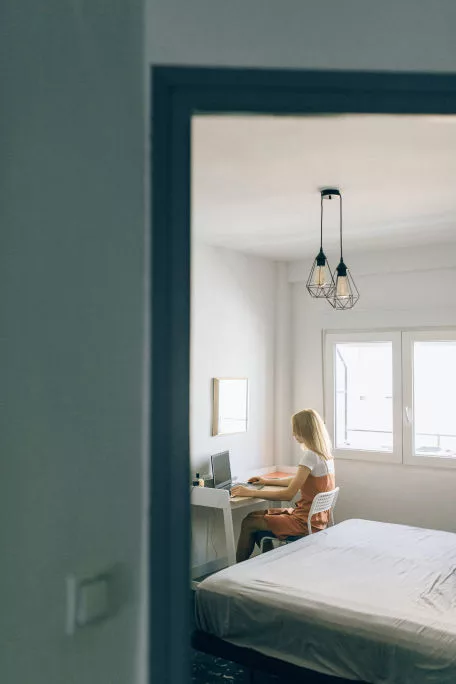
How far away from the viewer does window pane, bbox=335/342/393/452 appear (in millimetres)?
5555

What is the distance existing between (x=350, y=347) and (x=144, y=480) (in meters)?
4.77

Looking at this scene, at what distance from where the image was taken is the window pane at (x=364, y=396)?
18.2 ft

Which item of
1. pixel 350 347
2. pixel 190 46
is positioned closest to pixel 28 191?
pixel 190 46

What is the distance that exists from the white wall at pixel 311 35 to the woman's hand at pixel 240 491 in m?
3.76

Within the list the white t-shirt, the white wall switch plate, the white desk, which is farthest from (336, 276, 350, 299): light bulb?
the white wall switch plate

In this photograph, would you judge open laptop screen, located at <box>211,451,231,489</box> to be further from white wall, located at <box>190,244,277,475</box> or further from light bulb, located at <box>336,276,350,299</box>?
light bulb, located at <box>336,276,350,299</box>

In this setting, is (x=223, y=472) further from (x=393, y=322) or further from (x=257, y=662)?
(x=257, y=662)

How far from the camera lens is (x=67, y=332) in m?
1.16

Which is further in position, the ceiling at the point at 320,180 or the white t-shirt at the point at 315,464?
the white t-shirt at the point at 315,464

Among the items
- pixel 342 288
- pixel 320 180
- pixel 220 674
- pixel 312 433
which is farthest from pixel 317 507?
pixel 320 180

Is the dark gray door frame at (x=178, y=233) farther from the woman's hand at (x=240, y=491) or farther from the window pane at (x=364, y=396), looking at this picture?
the window pane at (x=364, y=396)

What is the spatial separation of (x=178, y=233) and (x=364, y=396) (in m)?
4.67

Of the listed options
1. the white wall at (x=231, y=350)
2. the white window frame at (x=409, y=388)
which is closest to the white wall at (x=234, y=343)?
the white wall at (x=231, y=350)

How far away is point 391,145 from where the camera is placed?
3.13 m
